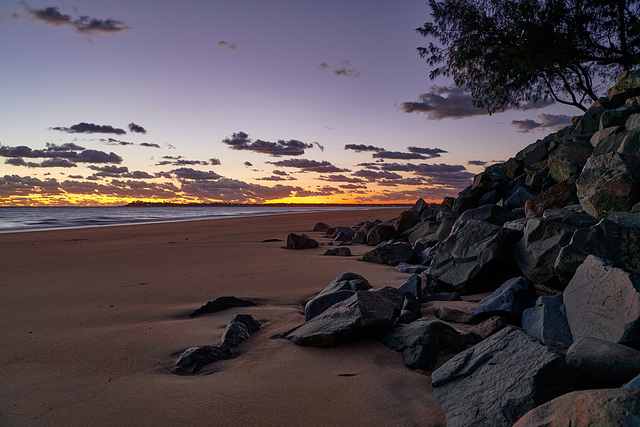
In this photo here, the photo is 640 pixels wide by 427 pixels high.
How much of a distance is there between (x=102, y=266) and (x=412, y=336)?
22.2 ft

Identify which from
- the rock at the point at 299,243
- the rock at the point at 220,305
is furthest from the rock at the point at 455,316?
the rock at the point at 299,243

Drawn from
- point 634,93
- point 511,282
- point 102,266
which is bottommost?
point 102,266

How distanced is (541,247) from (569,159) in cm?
406

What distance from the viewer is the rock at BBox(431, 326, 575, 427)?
1.99 metres

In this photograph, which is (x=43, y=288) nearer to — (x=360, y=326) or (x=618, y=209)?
(x=360, y=326)

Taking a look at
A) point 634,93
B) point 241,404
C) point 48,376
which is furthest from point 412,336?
point 634,93

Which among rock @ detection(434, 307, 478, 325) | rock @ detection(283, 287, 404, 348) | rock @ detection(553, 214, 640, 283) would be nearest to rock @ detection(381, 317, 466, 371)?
rock @ detection(283, 287, 404, 348)

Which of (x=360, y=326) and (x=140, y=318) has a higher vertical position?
(x=360, y=326)

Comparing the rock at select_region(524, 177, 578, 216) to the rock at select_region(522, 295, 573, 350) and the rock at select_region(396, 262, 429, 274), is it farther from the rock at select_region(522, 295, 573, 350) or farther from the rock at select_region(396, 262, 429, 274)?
the rock at select_region(522, 295, 573, 350)

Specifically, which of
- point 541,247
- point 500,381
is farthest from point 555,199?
point 500,381

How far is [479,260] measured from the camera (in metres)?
4.57

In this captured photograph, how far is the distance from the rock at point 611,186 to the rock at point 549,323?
7.08ft

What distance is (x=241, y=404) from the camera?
2.35 m

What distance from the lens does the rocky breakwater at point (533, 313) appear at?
2.01 metres
